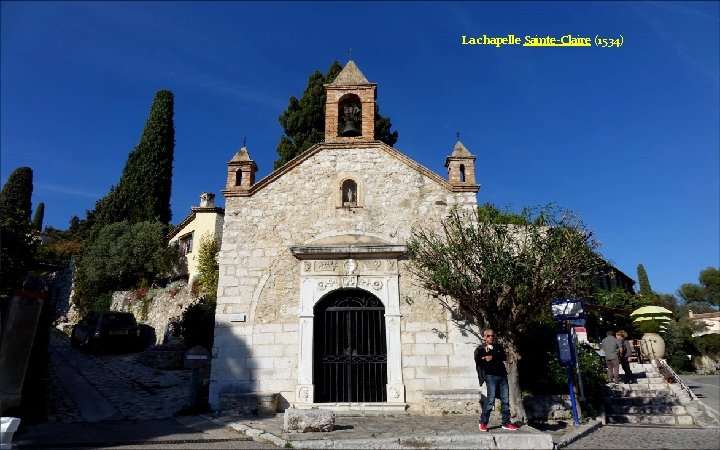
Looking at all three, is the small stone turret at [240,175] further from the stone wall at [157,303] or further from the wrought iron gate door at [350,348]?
the stone wall at [157,303]

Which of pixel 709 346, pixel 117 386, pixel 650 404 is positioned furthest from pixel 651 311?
pixel 117 386

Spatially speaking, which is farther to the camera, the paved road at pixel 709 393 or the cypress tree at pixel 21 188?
the cypress tree at pixel 21 188

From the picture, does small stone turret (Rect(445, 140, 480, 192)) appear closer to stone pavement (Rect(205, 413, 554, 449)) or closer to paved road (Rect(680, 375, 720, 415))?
stone pavement (Rect(205, 413, 554, 449))

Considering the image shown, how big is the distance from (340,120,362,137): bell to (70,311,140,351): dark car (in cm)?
1334

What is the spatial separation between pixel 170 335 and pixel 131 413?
9712 mm

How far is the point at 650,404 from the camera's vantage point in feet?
39.7

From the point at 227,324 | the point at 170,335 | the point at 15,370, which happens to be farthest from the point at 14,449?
the point at 170,335

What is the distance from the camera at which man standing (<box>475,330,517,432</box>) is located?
27.0ft

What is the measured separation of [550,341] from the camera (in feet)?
38.8

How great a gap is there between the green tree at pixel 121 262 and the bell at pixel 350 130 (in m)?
19.4

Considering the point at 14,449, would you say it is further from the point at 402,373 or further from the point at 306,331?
the point at 402,373

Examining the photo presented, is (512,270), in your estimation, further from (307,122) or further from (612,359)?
(307,122)

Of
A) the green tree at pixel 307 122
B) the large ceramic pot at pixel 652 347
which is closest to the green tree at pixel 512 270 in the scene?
the large ceramic pot at pixel 652 347

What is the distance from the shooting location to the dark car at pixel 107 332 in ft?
62.5
